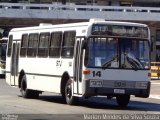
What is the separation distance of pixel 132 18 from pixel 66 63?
1636 inches

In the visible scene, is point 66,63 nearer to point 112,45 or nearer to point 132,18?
point 112,45

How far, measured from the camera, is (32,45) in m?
25.1

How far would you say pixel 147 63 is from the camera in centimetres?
2098

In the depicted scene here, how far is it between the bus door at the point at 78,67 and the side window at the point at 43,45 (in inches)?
106

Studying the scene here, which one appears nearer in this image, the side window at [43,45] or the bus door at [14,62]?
the side window at [43,45]

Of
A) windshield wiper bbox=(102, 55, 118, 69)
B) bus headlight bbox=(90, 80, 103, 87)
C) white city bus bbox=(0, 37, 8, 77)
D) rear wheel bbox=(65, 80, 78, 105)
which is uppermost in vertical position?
windshield wiper bbox=(102, 55, 118, 69)

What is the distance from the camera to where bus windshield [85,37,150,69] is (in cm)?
2041

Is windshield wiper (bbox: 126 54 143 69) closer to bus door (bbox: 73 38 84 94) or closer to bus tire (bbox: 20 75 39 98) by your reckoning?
bus door (bbox: 73 38 84 94)

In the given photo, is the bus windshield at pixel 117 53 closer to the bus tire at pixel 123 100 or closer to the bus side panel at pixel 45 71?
the bus side panel at pixel 45 71

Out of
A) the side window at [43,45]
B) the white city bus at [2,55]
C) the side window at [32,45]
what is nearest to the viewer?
the side window at [43,45]

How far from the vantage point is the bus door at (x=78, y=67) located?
67.8ft

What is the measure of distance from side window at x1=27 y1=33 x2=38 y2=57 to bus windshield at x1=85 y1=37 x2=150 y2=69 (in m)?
4.75

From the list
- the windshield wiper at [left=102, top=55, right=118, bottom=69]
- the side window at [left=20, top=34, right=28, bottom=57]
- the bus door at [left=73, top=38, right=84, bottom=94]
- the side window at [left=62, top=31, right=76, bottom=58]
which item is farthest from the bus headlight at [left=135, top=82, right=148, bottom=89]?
the side window at [left=20, top=34, right=28, bottom=57]

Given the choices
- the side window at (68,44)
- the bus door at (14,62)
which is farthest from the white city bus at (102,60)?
the bus door at (14,62)
